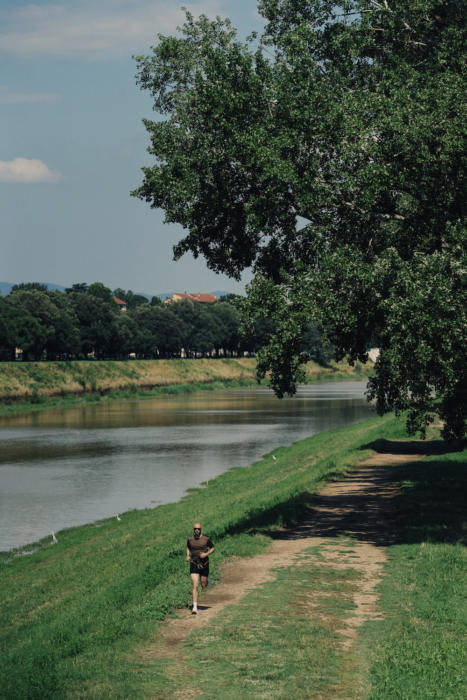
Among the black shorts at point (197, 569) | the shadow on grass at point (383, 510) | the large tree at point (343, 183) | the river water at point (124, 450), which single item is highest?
the large tree at point (343, 183)

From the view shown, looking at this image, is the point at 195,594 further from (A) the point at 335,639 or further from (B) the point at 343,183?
(B) the point at 343,183

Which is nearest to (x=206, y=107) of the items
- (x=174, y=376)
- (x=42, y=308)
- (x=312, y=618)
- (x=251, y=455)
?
(x=312, y=618)

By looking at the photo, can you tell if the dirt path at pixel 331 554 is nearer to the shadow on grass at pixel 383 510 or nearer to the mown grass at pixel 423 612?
the shadow on grass at pixel 383 510

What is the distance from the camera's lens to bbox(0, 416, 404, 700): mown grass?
1136 centimetres

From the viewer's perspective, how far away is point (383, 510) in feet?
79.6

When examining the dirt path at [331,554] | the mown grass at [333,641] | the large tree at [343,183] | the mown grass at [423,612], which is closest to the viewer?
the mown grass at [333,641]

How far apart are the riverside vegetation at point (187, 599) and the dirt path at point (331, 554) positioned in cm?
32

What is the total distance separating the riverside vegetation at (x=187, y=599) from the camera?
35.7 feet

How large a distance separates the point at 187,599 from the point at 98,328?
12886cm

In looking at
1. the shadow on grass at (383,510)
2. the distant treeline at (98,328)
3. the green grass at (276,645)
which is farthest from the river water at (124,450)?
the green grass at (276,645)

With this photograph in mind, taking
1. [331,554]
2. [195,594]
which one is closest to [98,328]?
[331,554]

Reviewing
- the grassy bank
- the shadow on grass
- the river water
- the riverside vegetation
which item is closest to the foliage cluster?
the river water

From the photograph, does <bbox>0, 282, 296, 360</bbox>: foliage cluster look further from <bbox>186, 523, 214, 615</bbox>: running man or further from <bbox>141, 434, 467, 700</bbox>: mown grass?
<bbox>186, 523, 214, 615</bbox>: running man

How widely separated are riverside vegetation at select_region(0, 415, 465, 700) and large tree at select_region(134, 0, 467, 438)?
3.88 m
